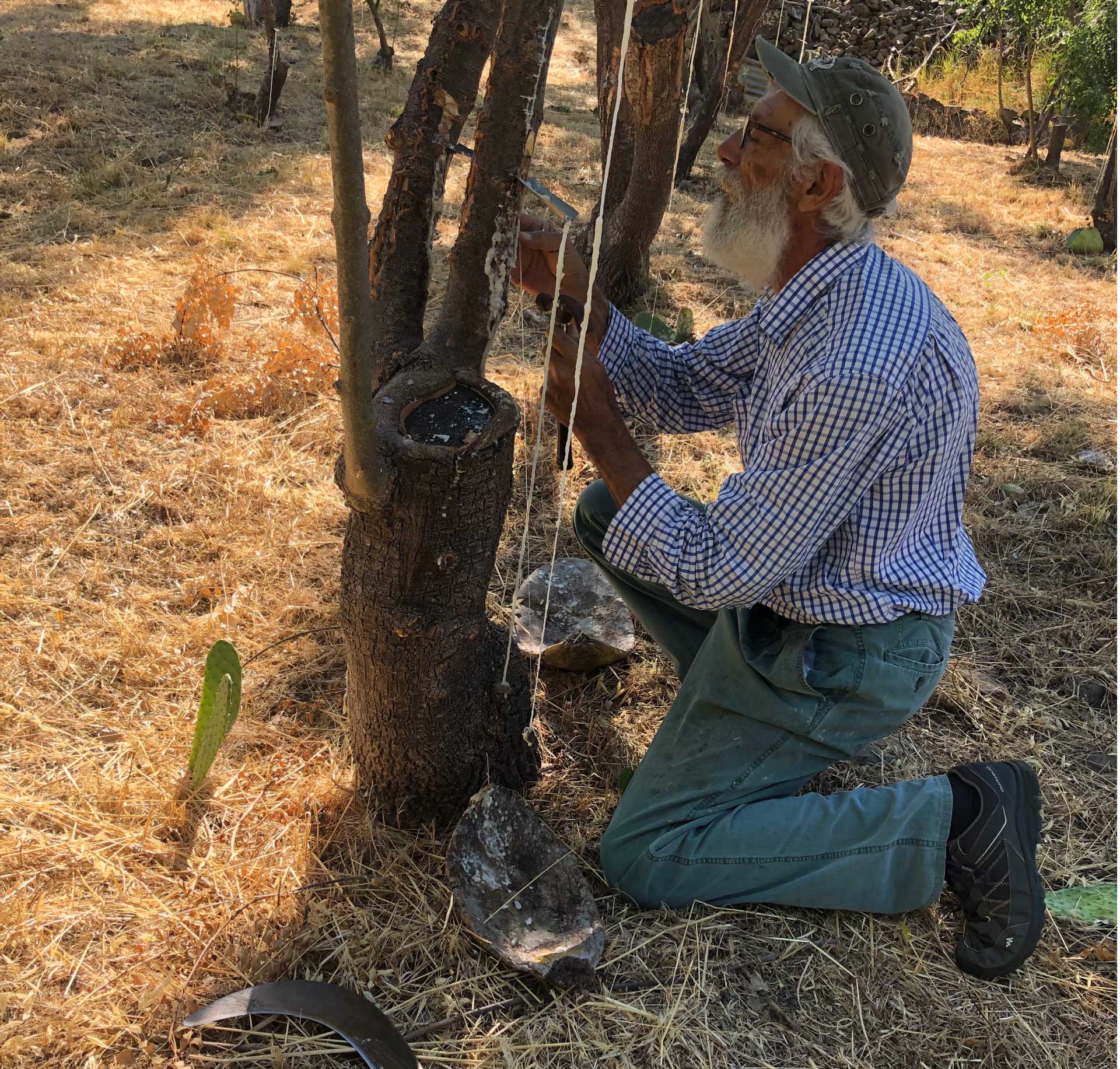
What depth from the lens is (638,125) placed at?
3727 millimetres

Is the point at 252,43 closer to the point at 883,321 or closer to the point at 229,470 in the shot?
the point at 229,470

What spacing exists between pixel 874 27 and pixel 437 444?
478 inches

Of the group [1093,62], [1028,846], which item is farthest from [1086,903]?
[1093,62]

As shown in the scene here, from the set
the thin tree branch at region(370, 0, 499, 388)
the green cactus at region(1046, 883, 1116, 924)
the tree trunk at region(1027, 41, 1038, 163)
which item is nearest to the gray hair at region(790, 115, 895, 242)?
the thin tree branch at region(370, 0, 499, 388)

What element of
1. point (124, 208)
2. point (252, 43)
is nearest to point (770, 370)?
point (124, 208)

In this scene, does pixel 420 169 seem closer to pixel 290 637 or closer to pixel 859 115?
pixel 859 115

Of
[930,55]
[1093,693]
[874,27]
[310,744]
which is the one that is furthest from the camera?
[874,27]

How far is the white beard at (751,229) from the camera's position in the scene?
6.16 ft

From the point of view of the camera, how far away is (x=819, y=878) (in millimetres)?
1830

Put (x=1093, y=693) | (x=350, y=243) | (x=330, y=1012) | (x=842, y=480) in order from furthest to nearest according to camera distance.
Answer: (x=1093, y=693) → (x=842, y=480) → (x=330, y=1012) → (x=350, y=243)

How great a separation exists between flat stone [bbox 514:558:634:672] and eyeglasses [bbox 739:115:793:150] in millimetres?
1174

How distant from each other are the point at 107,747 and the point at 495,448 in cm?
116

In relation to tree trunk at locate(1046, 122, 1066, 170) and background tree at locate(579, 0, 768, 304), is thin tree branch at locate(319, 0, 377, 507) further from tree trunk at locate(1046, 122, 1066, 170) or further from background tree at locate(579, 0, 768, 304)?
tree trunk at locate(1046, 122, 1066, 170)

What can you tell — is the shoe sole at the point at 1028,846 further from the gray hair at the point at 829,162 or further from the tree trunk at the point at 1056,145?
the tree trunk at the point at 1056,145
